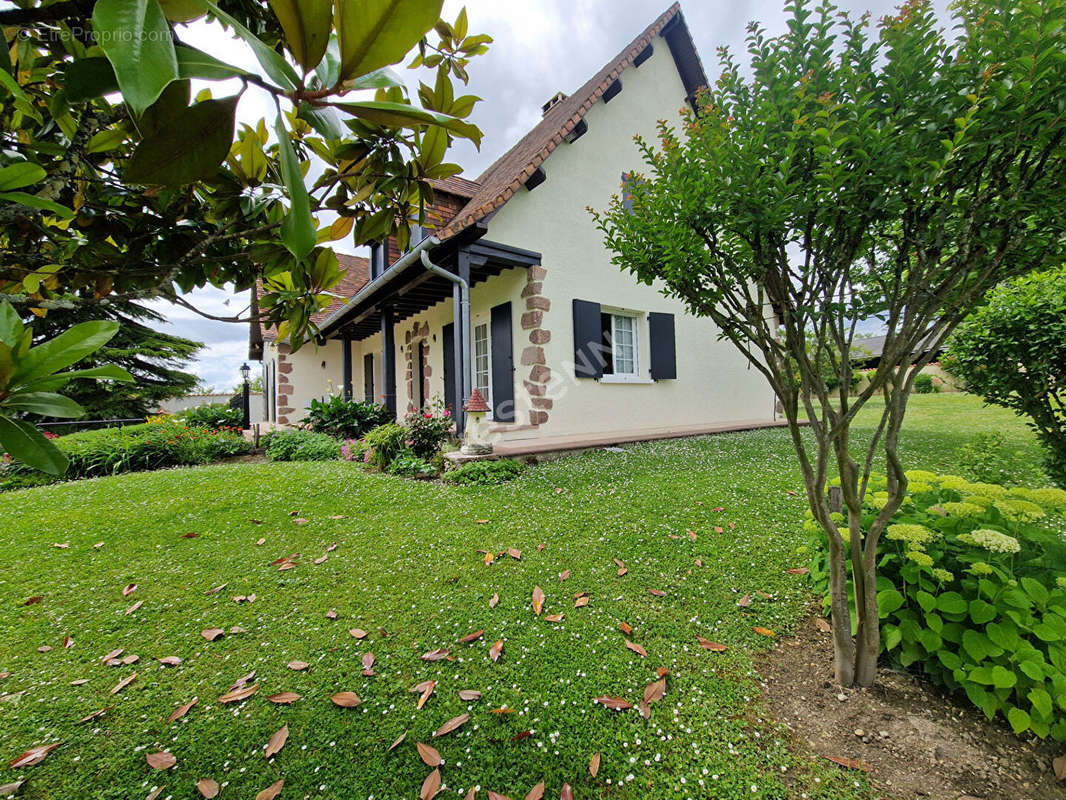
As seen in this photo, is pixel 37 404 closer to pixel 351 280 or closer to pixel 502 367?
pixel 502 367

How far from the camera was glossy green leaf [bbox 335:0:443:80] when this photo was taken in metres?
0.52

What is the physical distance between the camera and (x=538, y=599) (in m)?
2.10

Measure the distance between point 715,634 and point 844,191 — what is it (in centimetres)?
187

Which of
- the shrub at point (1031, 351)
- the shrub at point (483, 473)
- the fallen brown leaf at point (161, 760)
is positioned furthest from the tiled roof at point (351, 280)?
the shrub at point (1031, 351)

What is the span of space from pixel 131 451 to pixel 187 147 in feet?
25.5

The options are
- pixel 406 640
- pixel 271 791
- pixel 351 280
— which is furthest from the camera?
Answer: pixel 351 280

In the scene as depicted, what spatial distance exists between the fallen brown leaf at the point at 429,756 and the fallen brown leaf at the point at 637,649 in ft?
2.85

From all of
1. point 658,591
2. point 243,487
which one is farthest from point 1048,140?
point 243,487

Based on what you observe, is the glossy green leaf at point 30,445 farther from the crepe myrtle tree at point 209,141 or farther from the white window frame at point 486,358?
the white window frame at point 486,358

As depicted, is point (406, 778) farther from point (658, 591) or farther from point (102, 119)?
point (102, 119)

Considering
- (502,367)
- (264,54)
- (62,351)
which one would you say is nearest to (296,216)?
(264,54)

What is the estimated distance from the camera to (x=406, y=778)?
1.24 metres

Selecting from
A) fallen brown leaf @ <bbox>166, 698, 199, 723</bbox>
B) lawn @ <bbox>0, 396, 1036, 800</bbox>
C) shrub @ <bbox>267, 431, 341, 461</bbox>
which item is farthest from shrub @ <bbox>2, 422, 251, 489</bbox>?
fallen brown leaf @ <bbox>166, 698, 199, 723</bbox>

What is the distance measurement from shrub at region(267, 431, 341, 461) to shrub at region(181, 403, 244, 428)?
455 centimetres
